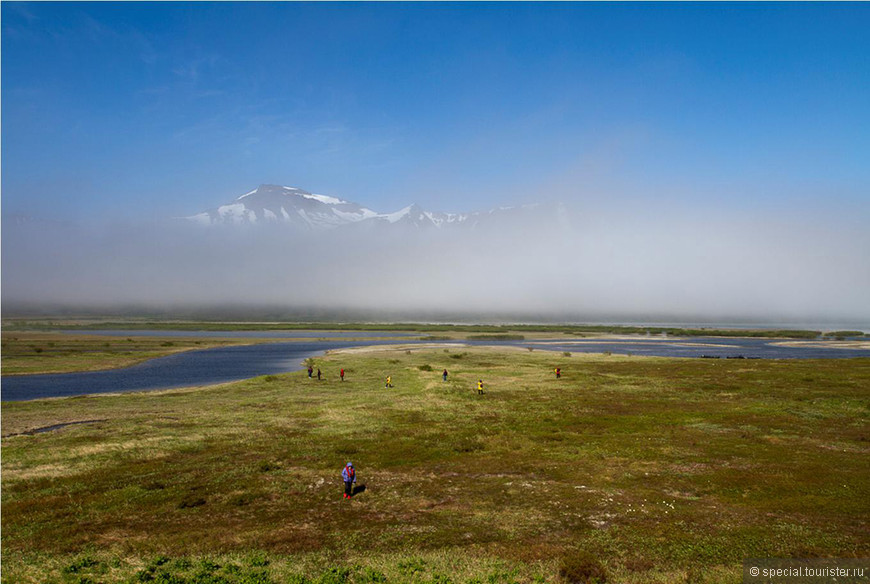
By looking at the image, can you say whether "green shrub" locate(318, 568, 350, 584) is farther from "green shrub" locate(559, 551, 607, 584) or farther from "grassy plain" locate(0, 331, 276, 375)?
"grassy plain" locate(0, 331, 276, 375)

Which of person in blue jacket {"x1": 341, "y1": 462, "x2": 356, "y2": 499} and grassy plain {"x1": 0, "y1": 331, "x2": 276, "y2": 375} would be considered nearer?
person in blue jacket {"x1": 341, "y1": 462, "x2": 356, "y2": 499}

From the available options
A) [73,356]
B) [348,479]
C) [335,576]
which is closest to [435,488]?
[348,479]

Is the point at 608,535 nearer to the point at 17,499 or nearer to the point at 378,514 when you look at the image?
the point at 378,514

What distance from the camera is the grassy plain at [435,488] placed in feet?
66.5

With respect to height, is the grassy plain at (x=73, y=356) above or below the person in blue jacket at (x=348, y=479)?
below

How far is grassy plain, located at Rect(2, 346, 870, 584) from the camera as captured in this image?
66.5 ft

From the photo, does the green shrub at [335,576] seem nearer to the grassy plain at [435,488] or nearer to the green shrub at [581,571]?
the grassy plain at [435,488]

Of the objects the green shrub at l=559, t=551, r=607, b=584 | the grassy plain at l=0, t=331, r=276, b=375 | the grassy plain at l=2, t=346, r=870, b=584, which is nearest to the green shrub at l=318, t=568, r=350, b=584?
the grassy plain at l=2, t=346, r=870, b=584

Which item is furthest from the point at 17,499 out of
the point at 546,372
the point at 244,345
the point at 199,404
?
the point at 244,345

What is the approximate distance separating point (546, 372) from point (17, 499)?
76692 millimetres

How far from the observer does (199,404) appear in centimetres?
5931

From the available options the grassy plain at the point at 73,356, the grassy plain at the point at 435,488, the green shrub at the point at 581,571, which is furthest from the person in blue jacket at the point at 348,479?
the grassy plain at the point at 73,356

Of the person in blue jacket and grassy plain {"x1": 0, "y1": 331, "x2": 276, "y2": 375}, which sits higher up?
the person in blue jacket

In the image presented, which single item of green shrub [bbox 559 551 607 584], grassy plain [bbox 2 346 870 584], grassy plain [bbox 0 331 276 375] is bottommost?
grassy plain [bbox 0 331 276 375]
